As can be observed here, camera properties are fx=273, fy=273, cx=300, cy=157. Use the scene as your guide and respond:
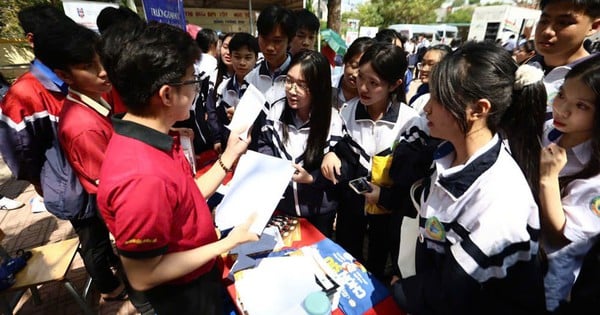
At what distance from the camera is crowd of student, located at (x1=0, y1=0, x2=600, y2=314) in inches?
36.9

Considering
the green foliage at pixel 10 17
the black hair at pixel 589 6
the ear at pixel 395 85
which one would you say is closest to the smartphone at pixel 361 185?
the ear at pixel 395 85

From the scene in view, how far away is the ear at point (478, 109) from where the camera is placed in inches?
39.6

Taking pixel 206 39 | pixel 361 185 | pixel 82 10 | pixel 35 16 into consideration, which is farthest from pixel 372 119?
pixel 82 10

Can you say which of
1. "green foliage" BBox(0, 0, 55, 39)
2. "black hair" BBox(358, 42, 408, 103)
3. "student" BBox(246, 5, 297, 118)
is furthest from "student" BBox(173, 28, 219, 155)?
"green foliage" BBox(0, 0, 55, 39)

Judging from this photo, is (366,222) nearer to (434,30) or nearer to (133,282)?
(133,282)

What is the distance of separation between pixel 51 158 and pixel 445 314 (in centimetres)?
236

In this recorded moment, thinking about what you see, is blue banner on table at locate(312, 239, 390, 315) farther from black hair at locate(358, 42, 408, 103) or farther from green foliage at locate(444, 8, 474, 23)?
green foliage at locate(444, 8, 474, 23)

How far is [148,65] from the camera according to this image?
36.3 inches

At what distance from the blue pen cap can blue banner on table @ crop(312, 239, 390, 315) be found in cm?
14

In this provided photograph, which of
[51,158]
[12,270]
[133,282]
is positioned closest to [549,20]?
[133,282]

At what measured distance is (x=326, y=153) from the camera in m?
1.94

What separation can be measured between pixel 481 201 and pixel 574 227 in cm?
56

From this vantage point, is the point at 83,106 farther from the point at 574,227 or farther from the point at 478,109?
the point at 574,227

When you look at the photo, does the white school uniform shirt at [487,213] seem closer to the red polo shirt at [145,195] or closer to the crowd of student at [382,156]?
the crowd of student at [382,156]
